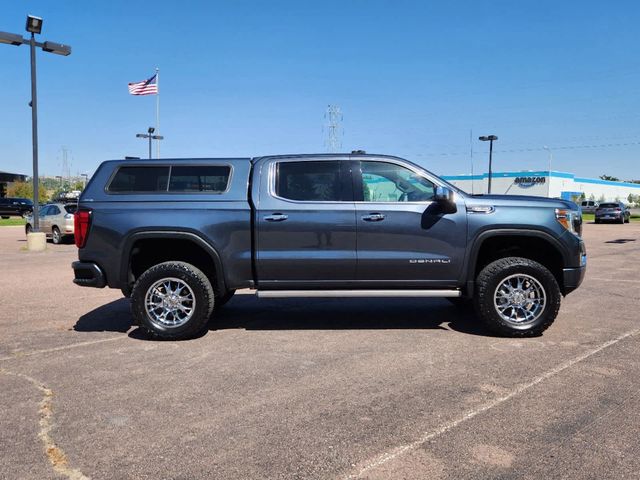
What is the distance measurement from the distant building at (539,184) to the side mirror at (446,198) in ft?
241

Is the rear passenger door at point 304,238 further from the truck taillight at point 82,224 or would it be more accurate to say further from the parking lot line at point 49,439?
the parking lot line at point 49,439

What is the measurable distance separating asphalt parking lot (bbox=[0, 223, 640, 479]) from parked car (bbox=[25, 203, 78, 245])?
1206 cm

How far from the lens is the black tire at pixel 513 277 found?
18.7 feet

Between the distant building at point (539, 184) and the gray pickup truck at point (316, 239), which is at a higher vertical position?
the distant building at point (539, 184)

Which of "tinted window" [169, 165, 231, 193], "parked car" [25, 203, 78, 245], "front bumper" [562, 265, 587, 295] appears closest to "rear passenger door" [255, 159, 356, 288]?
"tinted window" [169, 165, 231, 193]

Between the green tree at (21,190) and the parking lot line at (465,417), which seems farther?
the green tree at (21,190)

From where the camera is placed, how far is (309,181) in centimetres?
594

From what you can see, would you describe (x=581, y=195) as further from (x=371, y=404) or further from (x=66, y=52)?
(x=371, y=404)

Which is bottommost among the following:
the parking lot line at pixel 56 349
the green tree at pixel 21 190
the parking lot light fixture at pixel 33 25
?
the parking lot line at pixel 56 349

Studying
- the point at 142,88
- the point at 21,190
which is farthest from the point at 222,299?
the point at 21,190

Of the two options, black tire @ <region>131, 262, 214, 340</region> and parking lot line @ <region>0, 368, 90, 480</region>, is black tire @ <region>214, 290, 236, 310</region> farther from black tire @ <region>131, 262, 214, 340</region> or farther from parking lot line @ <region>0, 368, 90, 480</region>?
parking lot line @ <region>0, 368, 90, 480</region>

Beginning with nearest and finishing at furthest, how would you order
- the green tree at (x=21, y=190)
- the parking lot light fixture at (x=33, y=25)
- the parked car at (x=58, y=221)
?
the parking lot light fixture at (x=33, y=25)
the parked car at (x=58, y=221)
the green tree at (x=21, y=190)

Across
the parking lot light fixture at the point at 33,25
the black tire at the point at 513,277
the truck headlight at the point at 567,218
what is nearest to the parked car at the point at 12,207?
the parking lot light fixture at the point at 33,25

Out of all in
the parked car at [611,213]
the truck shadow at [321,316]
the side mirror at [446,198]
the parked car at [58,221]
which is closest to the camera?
the side mirror at [446,198]
